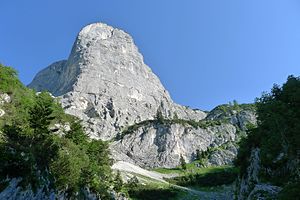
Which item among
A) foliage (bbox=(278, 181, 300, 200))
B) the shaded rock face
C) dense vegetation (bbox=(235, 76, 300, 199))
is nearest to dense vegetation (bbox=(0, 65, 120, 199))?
the shaded rock face

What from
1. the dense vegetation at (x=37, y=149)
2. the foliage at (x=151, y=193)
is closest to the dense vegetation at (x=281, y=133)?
the dense vegetation at (x=37, y=149)

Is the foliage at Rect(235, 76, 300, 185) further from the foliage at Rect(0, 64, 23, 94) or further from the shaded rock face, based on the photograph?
the foliage at Rect(0, 64, 23, 94)

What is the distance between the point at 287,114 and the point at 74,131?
37595 millimetres

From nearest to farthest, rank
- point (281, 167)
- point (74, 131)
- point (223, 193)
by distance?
point (281, 167) → point (74, 131) → point (223, 193)

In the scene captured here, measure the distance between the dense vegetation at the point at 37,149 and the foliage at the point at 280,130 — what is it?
28548 mm

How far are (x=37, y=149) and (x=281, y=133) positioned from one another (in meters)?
32.1

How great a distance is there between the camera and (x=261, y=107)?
178ft

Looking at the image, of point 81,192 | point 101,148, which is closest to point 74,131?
point 81,192

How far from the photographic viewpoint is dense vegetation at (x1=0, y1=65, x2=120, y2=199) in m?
41.9

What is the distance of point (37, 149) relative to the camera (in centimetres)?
5050

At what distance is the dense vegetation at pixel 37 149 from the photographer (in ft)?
137

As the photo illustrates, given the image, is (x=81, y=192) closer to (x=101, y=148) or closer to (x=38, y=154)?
(x=38, y=154)

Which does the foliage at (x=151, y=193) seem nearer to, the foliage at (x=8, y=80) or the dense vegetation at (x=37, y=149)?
the dense vegetation at (x=37, y=149)

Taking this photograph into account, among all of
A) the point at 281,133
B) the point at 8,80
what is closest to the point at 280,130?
the point at 281,133
